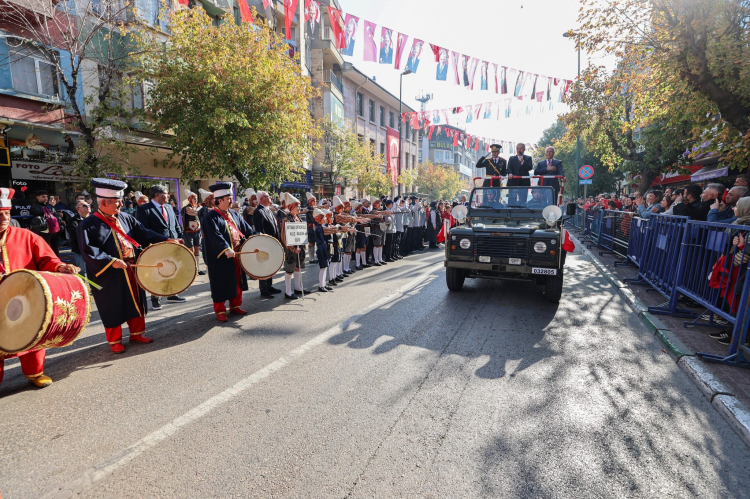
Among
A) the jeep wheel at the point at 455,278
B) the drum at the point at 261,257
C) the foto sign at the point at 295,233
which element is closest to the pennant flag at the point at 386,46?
the foto sign at the point at 295,233

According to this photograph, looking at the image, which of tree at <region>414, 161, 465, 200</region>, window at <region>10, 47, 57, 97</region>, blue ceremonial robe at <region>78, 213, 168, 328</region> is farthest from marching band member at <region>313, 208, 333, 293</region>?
tree at <region>414, 161, 465, 200</region>

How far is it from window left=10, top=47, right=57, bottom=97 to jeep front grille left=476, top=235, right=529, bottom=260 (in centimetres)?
1420

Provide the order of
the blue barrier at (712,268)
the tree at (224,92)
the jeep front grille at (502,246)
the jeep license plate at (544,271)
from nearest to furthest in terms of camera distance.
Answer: the blue barrier at (712,268), the jeep license plate at (544,271), the jeep front grille at (502,246), the tree at (224,92)

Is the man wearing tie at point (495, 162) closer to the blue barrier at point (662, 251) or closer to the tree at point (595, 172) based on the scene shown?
the blue barrier at point (662, 251)

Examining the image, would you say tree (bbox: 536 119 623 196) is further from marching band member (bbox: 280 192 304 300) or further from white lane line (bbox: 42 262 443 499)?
white lane line (bbox: 42 262 443 499)

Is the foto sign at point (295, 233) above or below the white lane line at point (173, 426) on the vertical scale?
above

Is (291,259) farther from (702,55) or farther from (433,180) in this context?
(433,180)

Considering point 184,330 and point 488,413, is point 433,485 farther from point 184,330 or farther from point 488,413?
point 184,330

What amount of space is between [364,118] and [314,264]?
27348mm

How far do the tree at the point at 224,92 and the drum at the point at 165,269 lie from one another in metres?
7.33

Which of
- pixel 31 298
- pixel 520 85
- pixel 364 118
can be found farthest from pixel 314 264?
pixel 364 118

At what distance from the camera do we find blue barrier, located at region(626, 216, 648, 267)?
8.45 meters

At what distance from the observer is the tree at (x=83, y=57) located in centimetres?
1073

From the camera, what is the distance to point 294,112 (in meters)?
13.3
